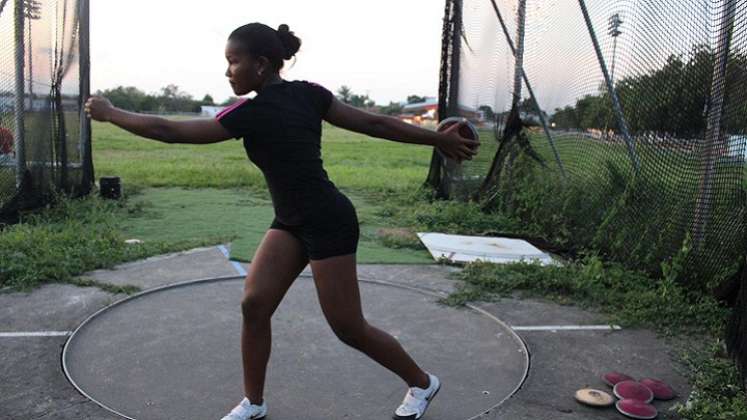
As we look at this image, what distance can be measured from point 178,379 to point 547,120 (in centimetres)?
530

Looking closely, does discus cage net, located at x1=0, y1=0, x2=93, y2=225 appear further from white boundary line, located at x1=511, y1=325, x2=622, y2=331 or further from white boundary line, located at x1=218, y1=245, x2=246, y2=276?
white boundary line, located at x1=511, y1=325, x2=622, y2=331

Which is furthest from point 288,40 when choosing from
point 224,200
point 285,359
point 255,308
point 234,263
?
point 224,200

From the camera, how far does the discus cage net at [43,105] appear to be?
709 centimetres

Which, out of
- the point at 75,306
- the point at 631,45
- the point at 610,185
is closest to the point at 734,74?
the point at 631,45

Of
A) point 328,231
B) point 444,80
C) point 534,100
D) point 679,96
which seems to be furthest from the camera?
point 444,80

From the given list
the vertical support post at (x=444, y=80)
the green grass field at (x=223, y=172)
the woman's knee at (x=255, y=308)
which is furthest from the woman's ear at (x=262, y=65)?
the green grass field at (x=223, y=172)

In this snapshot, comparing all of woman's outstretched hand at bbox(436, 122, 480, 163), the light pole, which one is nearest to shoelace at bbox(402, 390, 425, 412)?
woman's outstretched hand at bbox(436, 122, 480, 163)

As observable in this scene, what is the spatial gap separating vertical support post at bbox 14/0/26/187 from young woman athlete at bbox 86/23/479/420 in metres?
5.33

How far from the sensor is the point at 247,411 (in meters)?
2.92

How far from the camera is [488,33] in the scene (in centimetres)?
900

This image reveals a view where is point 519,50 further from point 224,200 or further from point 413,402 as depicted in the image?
point 413,402

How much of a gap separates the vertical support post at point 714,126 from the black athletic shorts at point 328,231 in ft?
10.7

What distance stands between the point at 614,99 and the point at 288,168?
A: 414cm

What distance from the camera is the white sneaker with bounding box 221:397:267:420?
290 cm
